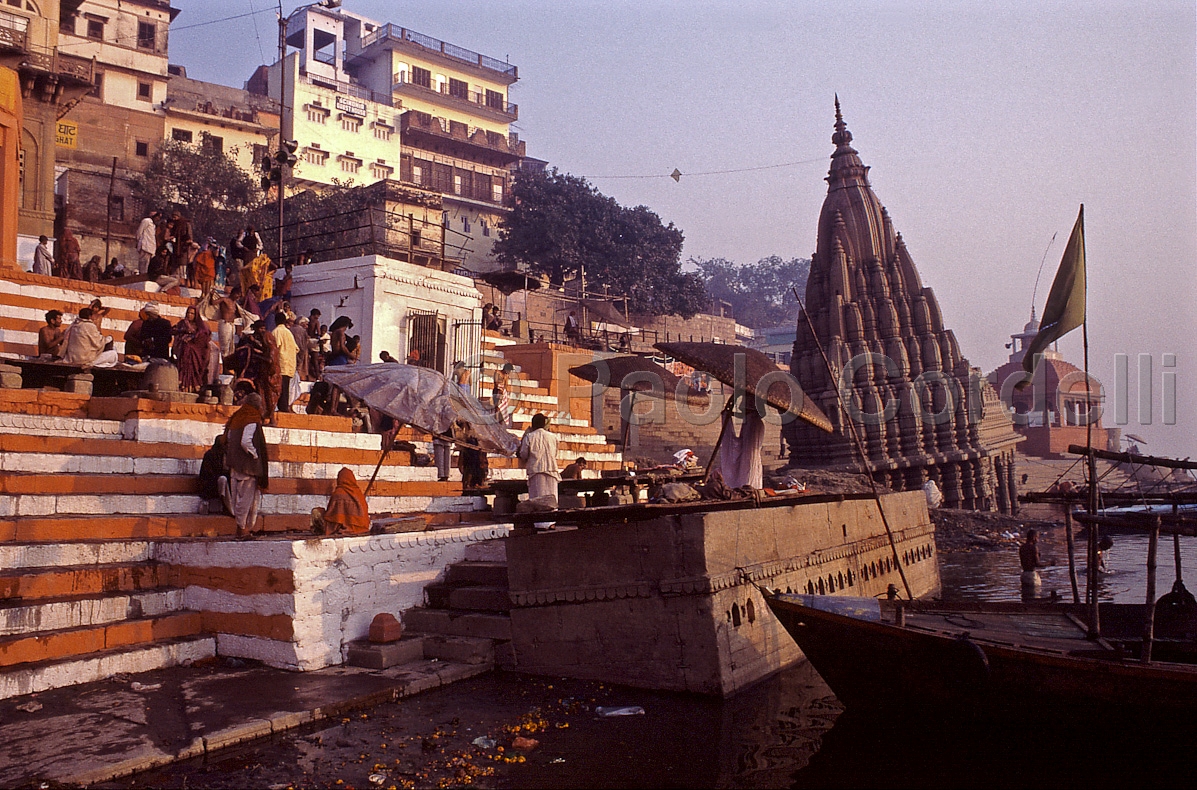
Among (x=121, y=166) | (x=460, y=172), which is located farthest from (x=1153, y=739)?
(x=460, y=172)

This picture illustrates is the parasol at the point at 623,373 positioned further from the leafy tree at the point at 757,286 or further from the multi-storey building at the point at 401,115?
the leafy tree at the point at 757,286

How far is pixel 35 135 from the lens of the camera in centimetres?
2314

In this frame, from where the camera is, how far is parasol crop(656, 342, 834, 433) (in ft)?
27.7

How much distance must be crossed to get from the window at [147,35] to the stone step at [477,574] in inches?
1486

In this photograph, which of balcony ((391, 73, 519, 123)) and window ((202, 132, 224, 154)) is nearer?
window ((202, 132, 224, 154))

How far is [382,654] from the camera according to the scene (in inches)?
274

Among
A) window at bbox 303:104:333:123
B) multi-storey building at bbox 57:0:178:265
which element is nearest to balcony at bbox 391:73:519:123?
window at bbox 303:104:333:123

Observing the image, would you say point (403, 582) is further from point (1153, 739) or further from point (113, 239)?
point (113, 239)

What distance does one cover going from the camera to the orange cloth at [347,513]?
7918 mm

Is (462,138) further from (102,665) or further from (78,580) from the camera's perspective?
(102,665)

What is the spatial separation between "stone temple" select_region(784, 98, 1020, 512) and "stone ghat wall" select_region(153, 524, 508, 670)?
24516 mm

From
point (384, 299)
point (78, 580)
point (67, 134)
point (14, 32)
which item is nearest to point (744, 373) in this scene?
point (78, 580)

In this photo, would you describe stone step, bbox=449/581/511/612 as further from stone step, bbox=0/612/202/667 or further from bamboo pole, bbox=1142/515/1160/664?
bamboo pole, bbox=1142/515/1160/664

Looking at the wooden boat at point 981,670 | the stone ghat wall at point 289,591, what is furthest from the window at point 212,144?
the wooden boat at point 981,670
